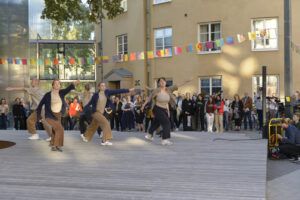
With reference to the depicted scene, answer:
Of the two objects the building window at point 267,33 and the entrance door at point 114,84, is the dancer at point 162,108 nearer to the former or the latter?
the building window at point 267,33

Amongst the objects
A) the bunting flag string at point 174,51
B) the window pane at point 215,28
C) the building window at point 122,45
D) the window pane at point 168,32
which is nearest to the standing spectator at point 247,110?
the bunting flag string at point 174,51

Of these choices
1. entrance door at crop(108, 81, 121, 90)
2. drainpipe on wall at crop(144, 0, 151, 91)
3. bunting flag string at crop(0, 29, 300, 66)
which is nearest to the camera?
bunting flag string at crop(0, 29, 300, 66)

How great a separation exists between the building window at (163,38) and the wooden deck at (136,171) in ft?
50.7

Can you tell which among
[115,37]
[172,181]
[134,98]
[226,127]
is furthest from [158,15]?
[172,181]

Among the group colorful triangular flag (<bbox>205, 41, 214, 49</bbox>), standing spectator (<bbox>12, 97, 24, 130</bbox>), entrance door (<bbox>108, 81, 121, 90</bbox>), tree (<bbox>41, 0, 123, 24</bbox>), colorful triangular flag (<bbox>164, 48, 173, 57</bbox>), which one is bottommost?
standing spectator (<bbox>12, 97, 24, 130</bbox>)

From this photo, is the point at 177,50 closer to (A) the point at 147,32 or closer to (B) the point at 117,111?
(A) the point at 147,32

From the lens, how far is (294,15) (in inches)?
949

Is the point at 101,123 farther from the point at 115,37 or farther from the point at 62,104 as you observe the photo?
the point at 115,37

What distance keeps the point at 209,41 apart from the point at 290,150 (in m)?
13.8

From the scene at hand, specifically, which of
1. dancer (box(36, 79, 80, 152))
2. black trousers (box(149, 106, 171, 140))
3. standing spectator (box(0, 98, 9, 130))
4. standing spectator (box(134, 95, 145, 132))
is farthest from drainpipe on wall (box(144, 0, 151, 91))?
dancer (box(36, 79, 80, 152))

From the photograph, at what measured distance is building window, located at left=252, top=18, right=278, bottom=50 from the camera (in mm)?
24578

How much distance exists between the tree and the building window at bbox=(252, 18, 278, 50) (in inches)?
452

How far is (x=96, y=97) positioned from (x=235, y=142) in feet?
12.8

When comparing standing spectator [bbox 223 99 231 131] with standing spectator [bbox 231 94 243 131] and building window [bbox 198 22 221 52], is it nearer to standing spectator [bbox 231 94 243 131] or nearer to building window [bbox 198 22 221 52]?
standing spectator [bbox 231 94 243 131]
